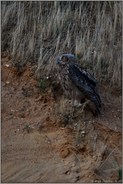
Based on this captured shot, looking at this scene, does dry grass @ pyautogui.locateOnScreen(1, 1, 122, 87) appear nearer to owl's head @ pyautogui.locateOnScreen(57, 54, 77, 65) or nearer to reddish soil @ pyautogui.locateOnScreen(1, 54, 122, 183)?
reddish soil @ pyautogui.locateOnScreen(1, 54, 122, 183)

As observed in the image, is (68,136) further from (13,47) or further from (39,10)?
(39,10)

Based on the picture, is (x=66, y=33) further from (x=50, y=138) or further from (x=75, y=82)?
(x=50, y=138)

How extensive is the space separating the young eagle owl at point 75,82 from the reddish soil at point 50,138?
15 centimetres

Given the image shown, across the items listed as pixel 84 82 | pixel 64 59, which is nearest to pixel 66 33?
pixel 64 59

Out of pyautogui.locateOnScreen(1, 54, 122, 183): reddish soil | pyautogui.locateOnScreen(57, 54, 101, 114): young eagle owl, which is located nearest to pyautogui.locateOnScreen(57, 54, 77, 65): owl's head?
pyautogui.locateOnScreen(57, 54, 101, 114): young eagle owl

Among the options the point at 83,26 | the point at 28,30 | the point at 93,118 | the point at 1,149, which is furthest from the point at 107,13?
the point at 1,149

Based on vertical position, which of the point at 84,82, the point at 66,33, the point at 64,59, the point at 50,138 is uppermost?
the point at 66,33

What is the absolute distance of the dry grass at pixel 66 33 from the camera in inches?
324

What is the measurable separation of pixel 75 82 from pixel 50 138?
0.87m

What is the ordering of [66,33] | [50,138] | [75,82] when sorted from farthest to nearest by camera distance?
[66,33] < [75,82] < [50,138]

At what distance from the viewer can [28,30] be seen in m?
8.47

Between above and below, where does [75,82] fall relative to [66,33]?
below

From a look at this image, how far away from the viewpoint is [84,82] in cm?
744

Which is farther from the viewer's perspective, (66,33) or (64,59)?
(66,33)
